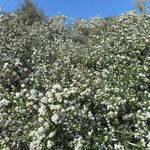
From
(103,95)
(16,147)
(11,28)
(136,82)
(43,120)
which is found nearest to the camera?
(43,120)

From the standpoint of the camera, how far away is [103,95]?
15609 millimetres

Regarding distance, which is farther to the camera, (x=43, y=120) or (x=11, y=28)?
(x=11, y=28)

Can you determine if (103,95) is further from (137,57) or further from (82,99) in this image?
(137,57)

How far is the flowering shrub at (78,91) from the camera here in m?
13.1

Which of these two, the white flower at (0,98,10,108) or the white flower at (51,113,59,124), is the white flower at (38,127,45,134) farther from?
the white flower at (0,98,10,108)

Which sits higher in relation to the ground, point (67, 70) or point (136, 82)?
point (67, 70)

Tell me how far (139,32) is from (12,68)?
5.36 meters

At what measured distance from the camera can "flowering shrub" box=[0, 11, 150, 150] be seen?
43.1 feet

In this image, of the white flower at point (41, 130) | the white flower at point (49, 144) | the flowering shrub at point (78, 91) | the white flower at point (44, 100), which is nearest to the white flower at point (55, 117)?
the flowering shrub at point (78, 91)

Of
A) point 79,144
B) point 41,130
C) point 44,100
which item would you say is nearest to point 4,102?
point 44,100

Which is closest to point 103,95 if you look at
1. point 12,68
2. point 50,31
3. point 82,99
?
point 82,99

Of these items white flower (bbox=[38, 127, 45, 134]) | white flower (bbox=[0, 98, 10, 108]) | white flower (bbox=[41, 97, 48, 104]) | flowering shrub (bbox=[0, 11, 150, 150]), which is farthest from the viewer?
white flower (bbox=[0, 98, 10, 108])

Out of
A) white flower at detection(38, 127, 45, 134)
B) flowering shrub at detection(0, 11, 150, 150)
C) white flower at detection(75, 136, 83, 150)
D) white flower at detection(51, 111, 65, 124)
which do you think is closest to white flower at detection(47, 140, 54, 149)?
flowering shrub at detection(0, 11, 150, 150)

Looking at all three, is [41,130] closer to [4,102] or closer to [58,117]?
[58,117]
